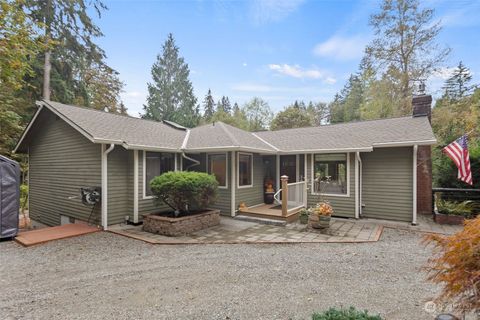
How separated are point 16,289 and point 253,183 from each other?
7148 millimetres

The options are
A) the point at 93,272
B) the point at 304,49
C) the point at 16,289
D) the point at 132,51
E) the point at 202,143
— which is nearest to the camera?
the point at 16,289

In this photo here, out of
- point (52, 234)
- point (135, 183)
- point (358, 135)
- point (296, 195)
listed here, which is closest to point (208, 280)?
point (135, 183)

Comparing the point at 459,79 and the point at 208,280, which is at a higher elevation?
the point at 459,79

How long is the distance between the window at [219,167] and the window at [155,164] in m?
1.40

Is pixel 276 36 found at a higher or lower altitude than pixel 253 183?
higher

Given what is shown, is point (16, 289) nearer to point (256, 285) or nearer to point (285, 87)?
point (256, 285)

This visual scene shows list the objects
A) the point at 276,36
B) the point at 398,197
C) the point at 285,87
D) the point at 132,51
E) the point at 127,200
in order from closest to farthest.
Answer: the point at 127,200
the point at 398,197
the point at 276,36
the point at 132,51
the point at 285,87

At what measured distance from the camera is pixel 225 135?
9281 millimetres

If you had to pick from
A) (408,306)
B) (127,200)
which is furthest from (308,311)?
(127,200)

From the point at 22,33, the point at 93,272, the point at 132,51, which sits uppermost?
the point at 132,51

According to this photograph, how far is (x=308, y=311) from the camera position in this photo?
2.94 meters

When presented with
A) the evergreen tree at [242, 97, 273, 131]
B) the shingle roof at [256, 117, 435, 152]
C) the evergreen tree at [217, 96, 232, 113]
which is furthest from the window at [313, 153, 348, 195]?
the evergreen tree at [217, 96, 232, 113]

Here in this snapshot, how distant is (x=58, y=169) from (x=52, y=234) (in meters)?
2.97

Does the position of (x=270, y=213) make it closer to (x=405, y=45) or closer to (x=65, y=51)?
(x=405, y=45)
